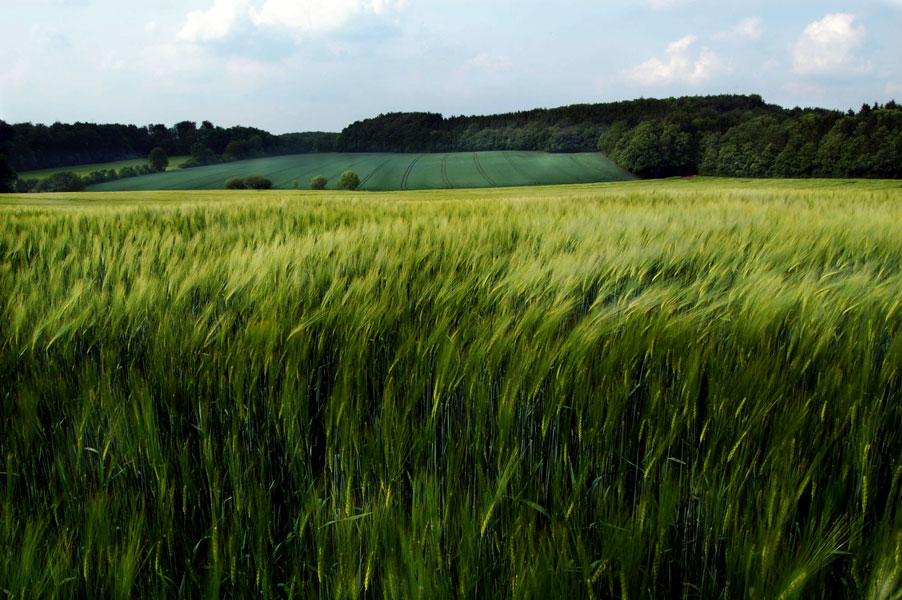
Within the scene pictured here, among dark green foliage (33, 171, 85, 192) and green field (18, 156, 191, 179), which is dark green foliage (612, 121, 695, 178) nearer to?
green field (18, 156, 191, 179)

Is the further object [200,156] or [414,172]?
[200,156]

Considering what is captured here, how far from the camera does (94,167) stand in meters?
49.3

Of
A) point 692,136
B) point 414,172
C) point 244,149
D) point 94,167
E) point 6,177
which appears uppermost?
point 244,149

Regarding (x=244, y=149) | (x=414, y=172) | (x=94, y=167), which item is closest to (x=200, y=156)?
(x=244, y=149)

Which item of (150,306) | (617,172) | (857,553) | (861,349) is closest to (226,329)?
(150,306)

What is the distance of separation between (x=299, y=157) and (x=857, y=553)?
65.7 meters

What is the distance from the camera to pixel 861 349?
928 mm

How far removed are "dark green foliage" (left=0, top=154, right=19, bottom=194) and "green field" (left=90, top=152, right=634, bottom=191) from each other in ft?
20.2

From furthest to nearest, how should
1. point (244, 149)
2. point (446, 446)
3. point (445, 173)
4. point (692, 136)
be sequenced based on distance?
point (244, 149), point (445, 173), point (692, 136), point (446, 446)

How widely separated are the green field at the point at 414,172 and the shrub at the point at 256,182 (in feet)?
3.84

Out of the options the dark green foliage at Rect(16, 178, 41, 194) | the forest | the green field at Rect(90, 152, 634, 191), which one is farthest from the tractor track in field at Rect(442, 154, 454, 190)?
the dark green foliage at Rect(16, 178, 41, 194)

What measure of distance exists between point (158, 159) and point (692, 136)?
5428 centimetres

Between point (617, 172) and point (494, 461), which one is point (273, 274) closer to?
point (494, 461)

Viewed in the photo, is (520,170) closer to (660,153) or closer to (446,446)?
(660,153)
